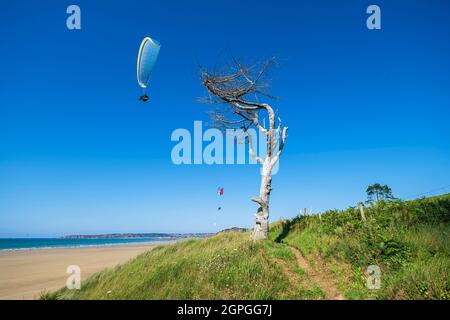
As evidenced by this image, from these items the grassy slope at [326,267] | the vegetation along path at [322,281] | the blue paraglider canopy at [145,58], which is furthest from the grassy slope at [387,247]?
the blue paraglider canopy at [145,58]

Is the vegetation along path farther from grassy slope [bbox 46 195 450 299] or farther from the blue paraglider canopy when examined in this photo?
the blue paraglider canopy

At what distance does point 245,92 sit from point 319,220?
23.7 ft

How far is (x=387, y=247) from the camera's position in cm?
812

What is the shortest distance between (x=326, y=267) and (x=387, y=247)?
190 centimetres

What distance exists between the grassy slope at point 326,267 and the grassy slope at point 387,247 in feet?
0.07

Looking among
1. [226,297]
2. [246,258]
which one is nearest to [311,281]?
[246,258]

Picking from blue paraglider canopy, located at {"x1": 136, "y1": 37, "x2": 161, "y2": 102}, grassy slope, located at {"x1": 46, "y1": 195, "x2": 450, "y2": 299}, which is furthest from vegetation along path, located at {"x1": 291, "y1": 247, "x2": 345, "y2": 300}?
blue paraglider canopy, located at {"x1": 136, "y1": 37, "x2": 161, "y2": 102}

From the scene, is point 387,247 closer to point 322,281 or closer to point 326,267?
point 326,267

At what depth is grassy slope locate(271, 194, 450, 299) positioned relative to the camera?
20.5ft
